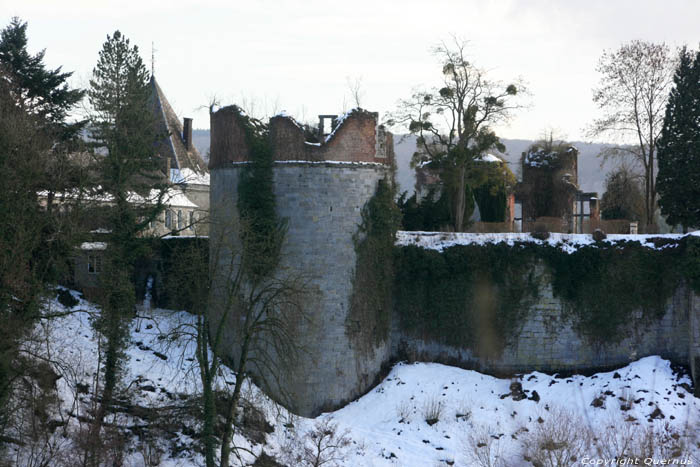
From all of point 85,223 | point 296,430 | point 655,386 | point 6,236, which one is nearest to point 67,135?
point 85,223

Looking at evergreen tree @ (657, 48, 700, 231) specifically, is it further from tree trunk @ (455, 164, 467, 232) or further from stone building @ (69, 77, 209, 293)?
stone building @ (69, 77, 209, 293)

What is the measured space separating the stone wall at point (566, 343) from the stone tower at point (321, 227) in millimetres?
4747

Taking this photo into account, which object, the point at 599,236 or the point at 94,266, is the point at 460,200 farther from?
the point at 94,266

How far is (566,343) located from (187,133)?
3102 cm

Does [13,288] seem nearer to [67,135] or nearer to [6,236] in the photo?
[6,236]

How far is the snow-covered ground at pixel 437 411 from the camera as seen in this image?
69.9 ft

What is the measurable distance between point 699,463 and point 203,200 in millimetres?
34572

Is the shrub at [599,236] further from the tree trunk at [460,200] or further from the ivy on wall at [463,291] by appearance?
the tree trunk at [460,200]

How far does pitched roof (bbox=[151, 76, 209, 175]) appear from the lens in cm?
4525

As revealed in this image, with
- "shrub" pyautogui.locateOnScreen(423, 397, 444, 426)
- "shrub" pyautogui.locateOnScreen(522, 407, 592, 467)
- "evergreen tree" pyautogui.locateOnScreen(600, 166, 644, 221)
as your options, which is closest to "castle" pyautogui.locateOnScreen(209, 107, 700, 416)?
"shrub" pyautogui.locateOnScreen(423, 397, 444, 426)

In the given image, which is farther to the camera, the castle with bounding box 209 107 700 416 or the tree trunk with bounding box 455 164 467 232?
the tree trunk with bounding box 455 164 467 232

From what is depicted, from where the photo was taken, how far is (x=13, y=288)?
18891 millimetres

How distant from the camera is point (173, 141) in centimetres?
4600

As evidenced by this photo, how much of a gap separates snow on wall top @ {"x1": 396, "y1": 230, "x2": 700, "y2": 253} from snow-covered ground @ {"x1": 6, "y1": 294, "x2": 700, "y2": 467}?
4237mm
